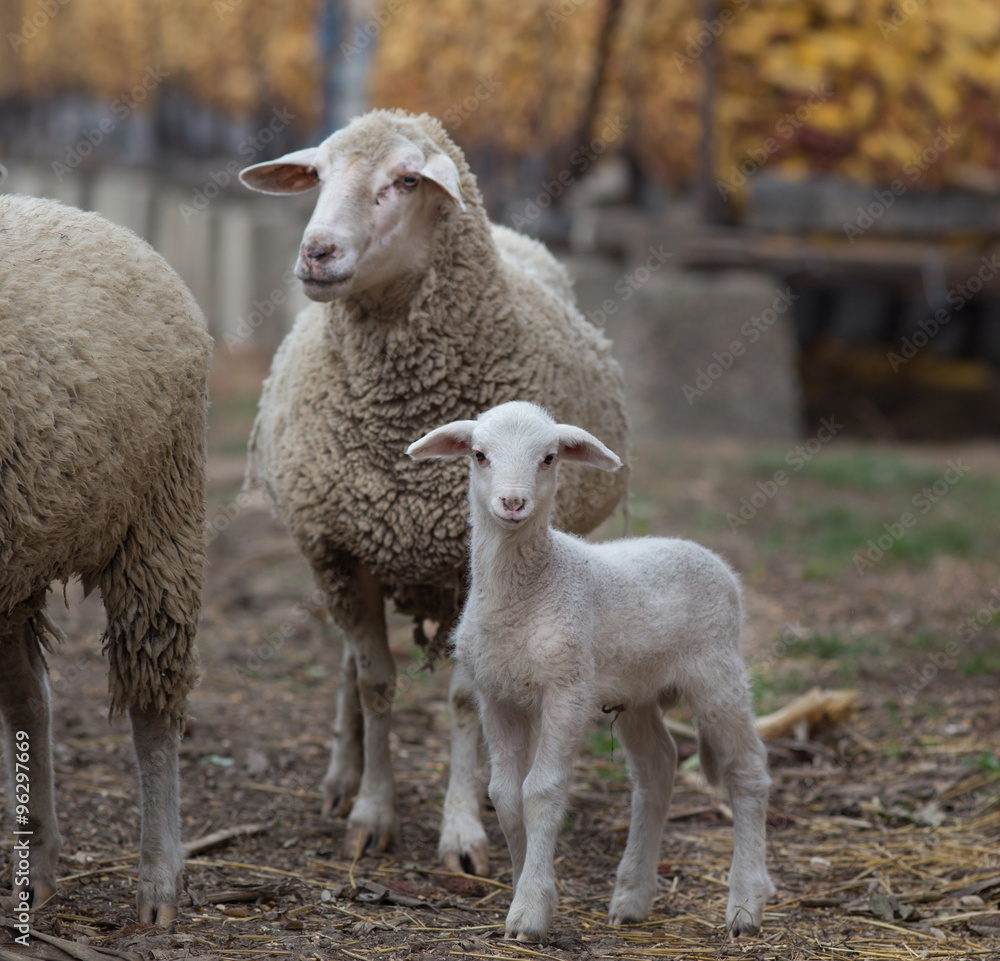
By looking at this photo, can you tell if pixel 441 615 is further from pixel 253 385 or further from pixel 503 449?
pixel 253 385

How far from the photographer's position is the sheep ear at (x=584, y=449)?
3.22 metres

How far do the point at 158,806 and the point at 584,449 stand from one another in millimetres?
1510


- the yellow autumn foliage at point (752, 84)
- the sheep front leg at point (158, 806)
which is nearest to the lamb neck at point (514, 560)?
the sheep front leg at point (158, 806)

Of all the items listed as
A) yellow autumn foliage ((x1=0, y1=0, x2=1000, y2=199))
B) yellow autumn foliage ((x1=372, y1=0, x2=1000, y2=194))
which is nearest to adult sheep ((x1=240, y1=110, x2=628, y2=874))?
yellow autumn foliage ((x1=0, y1=0, x2=1000, y2=199))

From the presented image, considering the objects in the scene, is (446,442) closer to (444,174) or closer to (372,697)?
(444,174)

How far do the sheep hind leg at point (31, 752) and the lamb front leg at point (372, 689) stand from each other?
1.00m

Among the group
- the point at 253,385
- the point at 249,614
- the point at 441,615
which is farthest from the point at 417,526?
the point at 253,385

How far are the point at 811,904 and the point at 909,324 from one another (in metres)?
10.8

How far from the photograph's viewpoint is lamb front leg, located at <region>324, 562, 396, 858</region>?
4.23 metres

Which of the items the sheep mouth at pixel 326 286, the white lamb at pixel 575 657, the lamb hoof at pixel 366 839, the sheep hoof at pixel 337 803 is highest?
the sheep mouth at pixel 326 286

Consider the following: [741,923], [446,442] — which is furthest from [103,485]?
[741,923]

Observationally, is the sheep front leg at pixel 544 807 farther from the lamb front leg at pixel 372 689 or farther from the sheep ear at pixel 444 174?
the sheep ear at pixel 444 174

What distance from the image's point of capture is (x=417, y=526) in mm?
4070

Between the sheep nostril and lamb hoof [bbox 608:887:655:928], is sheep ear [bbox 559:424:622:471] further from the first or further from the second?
lamb hoof [bbox 608:887:655:928]
